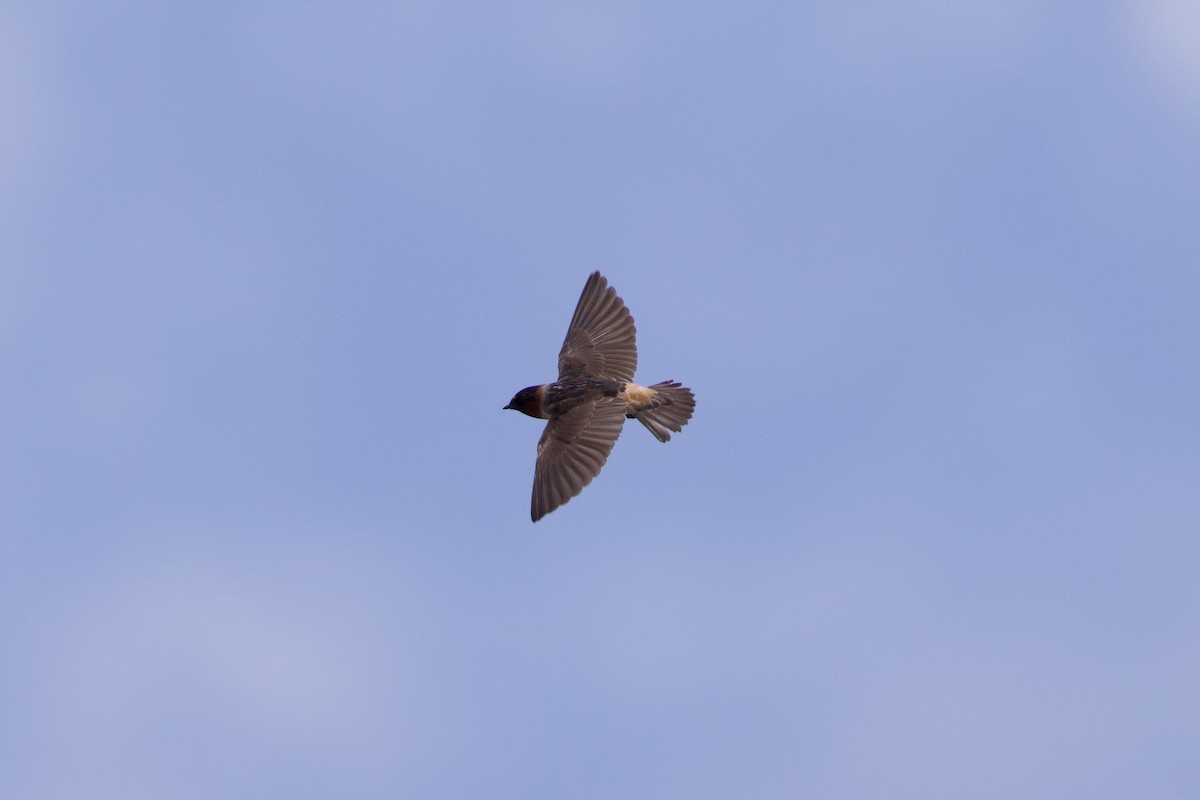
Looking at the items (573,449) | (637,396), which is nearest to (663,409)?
(637,396)

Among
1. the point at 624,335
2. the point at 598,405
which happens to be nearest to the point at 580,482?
the point at 598,405

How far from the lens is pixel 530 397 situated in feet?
52.4

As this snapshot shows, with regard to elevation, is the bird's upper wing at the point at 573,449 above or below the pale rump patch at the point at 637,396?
below

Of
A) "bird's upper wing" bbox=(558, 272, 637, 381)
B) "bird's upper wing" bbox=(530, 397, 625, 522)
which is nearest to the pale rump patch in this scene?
"bird's upper wing" bbox=(530, 397, 625, 522)

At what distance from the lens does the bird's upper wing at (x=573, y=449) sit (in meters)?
14.1

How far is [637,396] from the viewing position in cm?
1557

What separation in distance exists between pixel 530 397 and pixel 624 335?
1.28m

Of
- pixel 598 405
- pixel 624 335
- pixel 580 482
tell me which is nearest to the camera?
pixel 580 482

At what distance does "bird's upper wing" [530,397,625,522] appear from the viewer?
46.4 ft

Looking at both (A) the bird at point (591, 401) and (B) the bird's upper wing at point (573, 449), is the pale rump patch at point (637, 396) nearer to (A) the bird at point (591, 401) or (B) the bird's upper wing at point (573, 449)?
(A) the bird at point (591, 401)

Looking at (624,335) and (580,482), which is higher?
(624,335)

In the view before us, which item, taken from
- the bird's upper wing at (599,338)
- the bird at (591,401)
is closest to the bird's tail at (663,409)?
the bird at (591,401)

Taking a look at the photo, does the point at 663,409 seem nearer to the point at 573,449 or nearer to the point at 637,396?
the point at 637,396

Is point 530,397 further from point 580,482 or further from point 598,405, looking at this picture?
point 580,482
